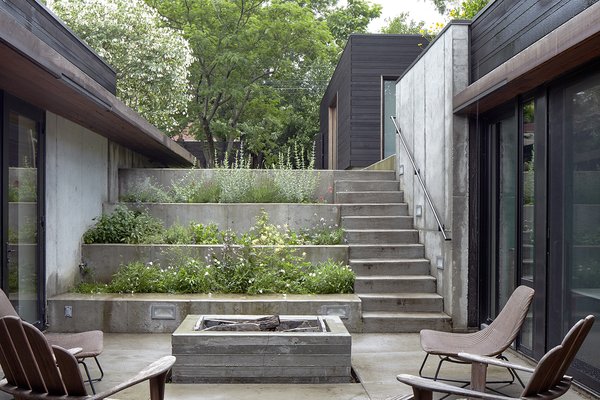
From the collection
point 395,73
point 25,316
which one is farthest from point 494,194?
point 395,73

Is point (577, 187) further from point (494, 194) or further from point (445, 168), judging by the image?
point (445, 168)

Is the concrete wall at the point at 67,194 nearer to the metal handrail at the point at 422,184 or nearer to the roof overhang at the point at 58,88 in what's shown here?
the roof overhang at the point at 58,88

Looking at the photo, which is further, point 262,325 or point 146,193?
point 146,193

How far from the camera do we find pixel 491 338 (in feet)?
16.1

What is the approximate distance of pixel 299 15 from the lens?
19.9 metres

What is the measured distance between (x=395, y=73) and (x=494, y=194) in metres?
7.96

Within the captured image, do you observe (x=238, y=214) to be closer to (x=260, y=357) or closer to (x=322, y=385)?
(x=260, y=357)

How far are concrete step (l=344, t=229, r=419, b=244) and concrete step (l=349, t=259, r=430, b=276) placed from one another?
2.04 feet

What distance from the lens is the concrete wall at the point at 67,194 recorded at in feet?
24.1

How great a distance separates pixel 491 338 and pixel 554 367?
1.82 metres

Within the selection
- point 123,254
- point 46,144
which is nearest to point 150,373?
point 46,144

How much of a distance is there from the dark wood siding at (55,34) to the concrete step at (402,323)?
4.92 meters

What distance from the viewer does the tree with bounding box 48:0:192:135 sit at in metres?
14.3

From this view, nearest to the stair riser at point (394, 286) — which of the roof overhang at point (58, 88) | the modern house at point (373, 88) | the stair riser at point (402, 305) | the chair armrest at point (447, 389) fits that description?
the stair riser at point (402, 305)
